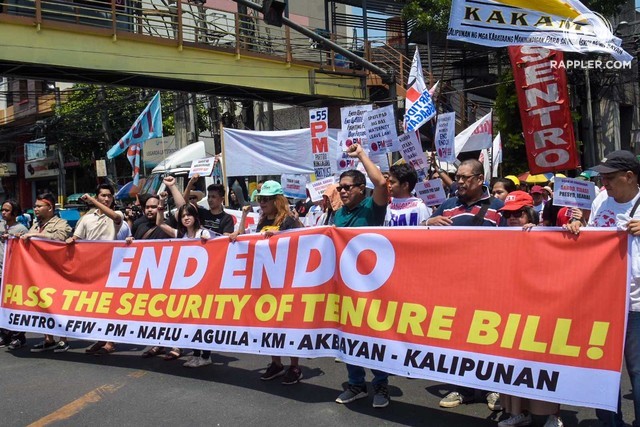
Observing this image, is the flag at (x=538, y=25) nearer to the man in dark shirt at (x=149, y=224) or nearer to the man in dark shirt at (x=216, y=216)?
the man in dark shirt at (x=216, y=216)

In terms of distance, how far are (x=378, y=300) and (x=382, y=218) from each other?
72 centimetres

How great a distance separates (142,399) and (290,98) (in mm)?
16884

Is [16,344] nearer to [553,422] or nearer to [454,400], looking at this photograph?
[454,400]

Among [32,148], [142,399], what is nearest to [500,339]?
[142,399]

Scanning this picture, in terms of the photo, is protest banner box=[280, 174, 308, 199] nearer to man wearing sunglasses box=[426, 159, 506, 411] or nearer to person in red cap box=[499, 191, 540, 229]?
man wearing sunglasses box=[426, 159, 506, 411]

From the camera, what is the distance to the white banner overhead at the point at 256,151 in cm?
1172

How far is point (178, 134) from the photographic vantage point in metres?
20.0

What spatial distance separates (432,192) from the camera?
7.73m

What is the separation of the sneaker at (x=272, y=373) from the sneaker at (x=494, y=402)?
5.91 feet

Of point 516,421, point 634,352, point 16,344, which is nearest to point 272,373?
point 516,421

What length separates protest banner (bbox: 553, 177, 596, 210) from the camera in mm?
4438

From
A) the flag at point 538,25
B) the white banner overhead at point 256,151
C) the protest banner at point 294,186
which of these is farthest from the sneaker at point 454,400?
the white banner overhead at point 256,151

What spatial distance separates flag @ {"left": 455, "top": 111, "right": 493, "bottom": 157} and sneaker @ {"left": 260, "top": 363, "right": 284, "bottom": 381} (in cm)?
881

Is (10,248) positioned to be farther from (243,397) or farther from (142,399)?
(243,397)
